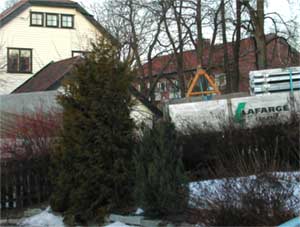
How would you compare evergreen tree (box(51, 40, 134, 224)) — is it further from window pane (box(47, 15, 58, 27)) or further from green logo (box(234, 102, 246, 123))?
window pane (box(47, 15, 58, 27))

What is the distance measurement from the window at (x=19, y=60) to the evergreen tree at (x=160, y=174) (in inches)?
1137

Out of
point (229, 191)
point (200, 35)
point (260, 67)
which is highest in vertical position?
point (200, 35)

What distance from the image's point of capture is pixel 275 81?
1455 cm

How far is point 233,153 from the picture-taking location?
35.7 ft

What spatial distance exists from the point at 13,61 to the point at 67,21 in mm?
4877

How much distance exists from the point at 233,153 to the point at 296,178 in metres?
3.54

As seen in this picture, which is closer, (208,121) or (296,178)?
(296,178)

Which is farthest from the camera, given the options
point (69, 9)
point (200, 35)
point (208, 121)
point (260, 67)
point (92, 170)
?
point (69, 9)

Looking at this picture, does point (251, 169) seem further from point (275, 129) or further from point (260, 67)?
point (260, 67)

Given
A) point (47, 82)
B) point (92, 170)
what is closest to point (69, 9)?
point (47, 82)

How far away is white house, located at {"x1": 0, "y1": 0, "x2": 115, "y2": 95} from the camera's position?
36.8m

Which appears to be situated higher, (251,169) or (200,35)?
(200,35)

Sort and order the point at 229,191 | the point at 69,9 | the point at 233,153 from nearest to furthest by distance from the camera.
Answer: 1. the point at 229,191
2. the point at 233,153
3. the point at 69,9

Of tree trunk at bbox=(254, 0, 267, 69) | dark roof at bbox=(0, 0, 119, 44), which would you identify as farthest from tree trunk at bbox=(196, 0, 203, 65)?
dark roof at bbox=(0, 0, 119, 44)
